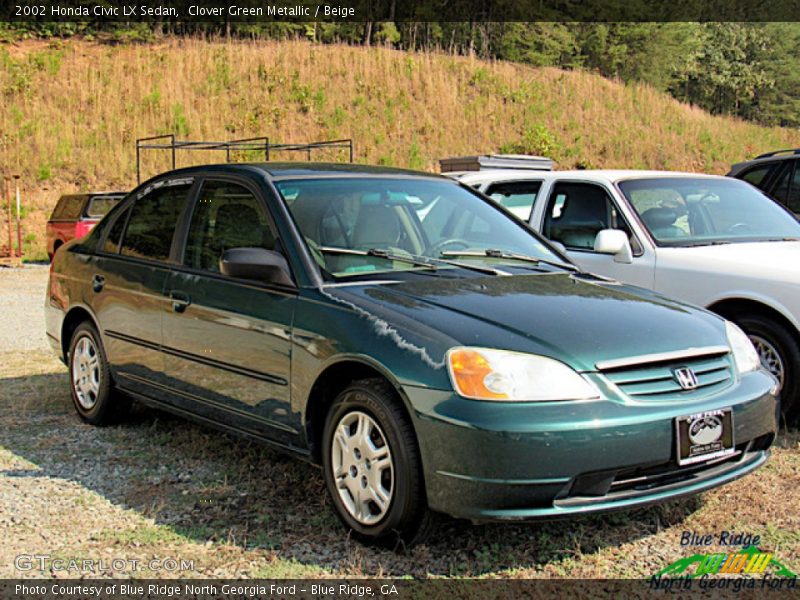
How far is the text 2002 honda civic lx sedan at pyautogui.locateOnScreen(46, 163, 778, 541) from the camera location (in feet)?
11.3

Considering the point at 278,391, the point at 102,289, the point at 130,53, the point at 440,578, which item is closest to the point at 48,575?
the point at 278,391

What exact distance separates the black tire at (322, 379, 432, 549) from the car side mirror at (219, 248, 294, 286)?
2.37 feet

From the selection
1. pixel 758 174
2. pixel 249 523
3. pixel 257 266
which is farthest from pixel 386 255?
pixel 758 174

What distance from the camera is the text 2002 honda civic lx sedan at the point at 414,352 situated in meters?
3.44

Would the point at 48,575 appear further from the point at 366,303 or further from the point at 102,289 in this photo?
the point at 102,289

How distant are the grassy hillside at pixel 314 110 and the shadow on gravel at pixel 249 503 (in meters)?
18.5

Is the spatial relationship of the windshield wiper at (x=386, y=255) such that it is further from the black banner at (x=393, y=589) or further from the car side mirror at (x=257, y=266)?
the black banner at (x=393, y=589)

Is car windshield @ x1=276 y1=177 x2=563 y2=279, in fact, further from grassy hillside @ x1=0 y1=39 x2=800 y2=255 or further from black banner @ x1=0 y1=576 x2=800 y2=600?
grassy hillside @ x1=0 y1=39 x2=800 y2=255

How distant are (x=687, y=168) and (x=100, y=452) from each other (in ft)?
113

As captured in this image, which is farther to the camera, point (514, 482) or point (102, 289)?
point (102, 289)

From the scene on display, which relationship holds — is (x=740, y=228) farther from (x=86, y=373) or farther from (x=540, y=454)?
(x=86, y=373)

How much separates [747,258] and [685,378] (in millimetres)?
2526

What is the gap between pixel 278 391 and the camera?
13.9ft

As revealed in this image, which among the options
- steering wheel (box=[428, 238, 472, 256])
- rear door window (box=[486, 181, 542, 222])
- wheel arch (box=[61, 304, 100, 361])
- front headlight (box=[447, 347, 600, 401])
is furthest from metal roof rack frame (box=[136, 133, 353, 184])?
front headlight (box=[447, 347, 600, 401])
